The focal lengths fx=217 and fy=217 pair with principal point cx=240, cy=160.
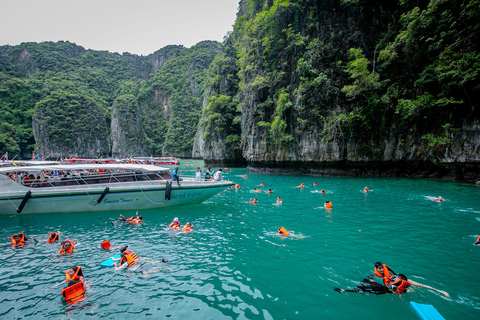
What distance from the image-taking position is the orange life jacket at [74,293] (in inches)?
194

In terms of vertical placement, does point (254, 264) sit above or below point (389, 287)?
below

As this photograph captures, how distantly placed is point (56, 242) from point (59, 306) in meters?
4.98

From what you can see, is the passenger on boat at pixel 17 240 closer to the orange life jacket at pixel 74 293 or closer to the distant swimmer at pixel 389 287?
the orange life jacket at pixel 74 293

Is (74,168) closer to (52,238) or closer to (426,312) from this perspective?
(52,238)

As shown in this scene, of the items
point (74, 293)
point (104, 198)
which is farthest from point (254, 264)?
point (104, 198)

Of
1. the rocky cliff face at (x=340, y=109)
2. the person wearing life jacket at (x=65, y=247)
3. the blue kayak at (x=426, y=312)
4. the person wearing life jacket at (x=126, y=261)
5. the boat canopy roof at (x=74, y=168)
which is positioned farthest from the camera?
the rocky cliff face at (x=340, y=109)

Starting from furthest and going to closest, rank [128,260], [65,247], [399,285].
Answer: [65,247], [128,260], [399,285]

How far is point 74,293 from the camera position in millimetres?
5090

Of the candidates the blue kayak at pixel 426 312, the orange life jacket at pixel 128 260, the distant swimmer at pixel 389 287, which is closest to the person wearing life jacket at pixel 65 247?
the orange life jacket at pixel 128 260

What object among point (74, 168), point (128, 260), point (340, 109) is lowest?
point (128, 260)

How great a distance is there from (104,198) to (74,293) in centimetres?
890

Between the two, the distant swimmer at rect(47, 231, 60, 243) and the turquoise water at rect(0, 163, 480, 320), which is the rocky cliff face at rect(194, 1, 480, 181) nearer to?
the turquoise water at rect(0, 163, 480, 320)

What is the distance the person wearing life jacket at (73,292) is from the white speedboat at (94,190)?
8144mm

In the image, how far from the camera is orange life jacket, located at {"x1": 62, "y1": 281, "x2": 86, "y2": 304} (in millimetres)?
4938
